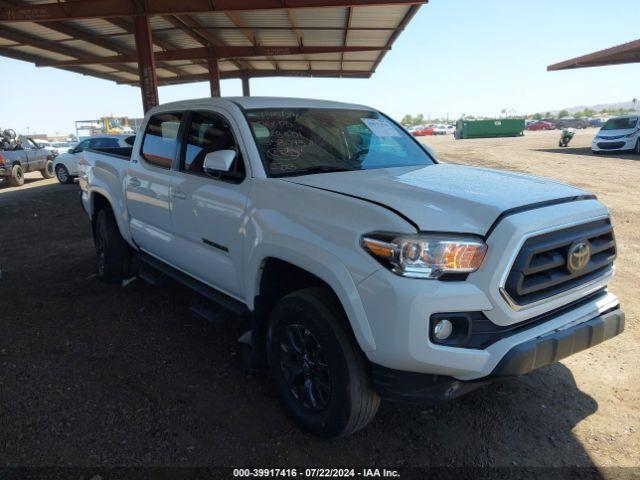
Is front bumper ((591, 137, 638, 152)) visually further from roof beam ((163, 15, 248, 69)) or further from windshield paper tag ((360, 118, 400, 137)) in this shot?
windshield paper tag ((360, 118, 400, 137))

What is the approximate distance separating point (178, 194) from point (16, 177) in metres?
15.8

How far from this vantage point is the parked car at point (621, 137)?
2078cm

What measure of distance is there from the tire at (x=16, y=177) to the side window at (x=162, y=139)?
14.7 metres

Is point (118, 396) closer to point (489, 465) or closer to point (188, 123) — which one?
point (188, 123)

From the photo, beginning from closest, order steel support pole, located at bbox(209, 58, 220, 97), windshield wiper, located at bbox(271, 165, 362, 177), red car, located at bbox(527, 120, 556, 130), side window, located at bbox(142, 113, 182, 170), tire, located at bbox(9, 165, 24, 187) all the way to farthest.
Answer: windshield wiper, located at bbox(271, 165, 362, 177) → side window, located at bbox(142, 113, 182, 170) → tire, located at bbox(9, 165, 24, 187) → steel support pole, located at bbox(209, 58, 220, 97) → red car, located at bbox(527, 120, 556, 130)

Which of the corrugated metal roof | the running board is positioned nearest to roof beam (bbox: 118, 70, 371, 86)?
the corrugated metal roof

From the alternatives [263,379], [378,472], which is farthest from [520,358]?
[263,379]

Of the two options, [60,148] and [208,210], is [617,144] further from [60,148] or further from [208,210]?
[60,148]

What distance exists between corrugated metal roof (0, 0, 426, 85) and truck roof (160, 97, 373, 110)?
27.0 ft

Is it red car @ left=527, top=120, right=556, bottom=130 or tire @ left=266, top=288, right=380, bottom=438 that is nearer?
tire @ left=266, top=288, right=380, bottom=438

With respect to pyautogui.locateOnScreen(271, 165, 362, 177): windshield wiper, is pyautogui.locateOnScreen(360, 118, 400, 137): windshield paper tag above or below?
above

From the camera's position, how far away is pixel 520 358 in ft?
6.88

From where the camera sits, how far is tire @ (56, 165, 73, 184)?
16156 millimetres

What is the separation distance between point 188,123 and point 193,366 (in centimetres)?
191
